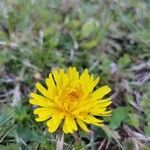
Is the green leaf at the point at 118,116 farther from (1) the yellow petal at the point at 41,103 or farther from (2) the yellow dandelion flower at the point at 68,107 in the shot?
(1) the yellow petal at the point at 41,103

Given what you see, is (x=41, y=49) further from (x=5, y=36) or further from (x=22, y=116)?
(x=22, y=116)

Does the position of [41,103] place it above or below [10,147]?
above

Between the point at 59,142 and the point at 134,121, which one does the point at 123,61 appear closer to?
the point at 134,121

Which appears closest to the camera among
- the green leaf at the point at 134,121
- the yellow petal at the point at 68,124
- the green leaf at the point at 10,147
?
the yellow petal at the point at 68,124

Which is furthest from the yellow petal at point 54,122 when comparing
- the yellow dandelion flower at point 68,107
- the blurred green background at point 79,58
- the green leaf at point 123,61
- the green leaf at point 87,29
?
the green leaf at point 87,29

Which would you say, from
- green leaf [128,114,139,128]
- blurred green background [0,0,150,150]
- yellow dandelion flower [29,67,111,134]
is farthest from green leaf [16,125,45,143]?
green leaf [128,114,139,128]

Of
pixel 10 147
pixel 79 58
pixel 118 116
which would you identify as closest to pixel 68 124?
pixel 10 147

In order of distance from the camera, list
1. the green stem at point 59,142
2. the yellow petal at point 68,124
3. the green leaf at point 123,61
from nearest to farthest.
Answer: the yellow petal at point 68,124
the green stem at point 59,142
the green leaf at point 123,61
